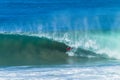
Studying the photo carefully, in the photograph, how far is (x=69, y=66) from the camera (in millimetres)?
14078

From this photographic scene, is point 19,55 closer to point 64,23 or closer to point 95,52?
point 95,52

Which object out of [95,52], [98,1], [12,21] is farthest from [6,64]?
[98,1]

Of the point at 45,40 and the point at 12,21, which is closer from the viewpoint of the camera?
the point at 45,40

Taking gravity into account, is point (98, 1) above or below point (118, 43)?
above

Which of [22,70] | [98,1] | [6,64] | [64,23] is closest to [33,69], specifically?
[22,70]

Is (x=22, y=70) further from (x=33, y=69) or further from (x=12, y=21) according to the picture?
(x=12, y=21)

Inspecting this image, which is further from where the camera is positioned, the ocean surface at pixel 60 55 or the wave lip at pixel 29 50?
the wave lip at pixel 29 50

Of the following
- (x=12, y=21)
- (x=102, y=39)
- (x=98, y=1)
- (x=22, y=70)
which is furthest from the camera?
(x=98, y=1)

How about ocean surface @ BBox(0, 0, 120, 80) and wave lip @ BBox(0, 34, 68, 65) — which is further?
wave lip @ BBox(0, 34, 68, 65)

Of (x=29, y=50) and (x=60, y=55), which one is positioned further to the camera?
(x=29, y=50)

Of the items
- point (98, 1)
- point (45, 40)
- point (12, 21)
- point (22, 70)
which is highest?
point (98, 1)

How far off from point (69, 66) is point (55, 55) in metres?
2.42

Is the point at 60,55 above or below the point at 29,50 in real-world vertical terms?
below

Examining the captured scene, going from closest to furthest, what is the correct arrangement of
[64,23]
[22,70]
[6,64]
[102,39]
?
[22,70] → [6,64] → [102,39] → [64,23]
